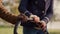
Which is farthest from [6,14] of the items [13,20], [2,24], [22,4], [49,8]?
[2,24]

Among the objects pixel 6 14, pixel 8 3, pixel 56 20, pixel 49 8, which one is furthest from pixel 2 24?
pixel 6 14

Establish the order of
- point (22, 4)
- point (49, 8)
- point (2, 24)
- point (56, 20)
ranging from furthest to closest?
point (56, 20), point (2, 24), point (49, 8), point (22, 4)

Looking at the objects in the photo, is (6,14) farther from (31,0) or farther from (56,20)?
(56,20)

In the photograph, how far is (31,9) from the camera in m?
4.11

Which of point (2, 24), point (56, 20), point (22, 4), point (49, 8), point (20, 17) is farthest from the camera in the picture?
point (56, 20)

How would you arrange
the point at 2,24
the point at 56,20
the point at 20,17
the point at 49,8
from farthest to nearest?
the point at 56,20 → the point at 2,24 → the point at 49,8 → the point at 20,17

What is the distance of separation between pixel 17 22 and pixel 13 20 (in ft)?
0.33

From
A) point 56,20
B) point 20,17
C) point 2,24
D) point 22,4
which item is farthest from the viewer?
point 56,20

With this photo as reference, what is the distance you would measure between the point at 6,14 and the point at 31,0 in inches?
50.1

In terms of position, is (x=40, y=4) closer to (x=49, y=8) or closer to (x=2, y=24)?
(x=49, y=8)

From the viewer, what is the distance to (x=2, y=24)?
1473 centimetres

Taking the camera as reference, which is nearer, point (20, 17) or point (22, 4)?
point (20, 17)

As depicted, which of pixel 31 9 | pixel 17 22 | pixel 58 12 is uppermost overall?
pixel 58 12

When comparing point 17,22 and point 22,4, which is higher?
point 22,4
